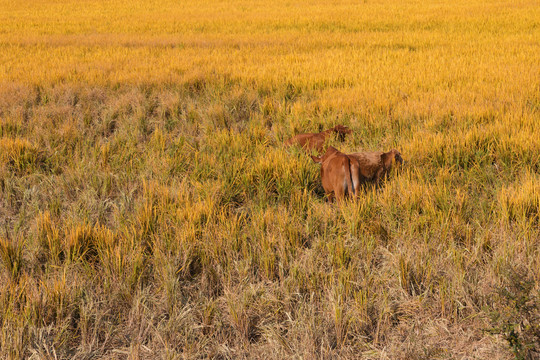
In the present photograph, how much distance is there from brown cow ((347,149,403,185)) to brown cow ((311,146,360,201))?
7 cm

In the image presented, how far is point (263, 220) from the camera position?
2.10 metres

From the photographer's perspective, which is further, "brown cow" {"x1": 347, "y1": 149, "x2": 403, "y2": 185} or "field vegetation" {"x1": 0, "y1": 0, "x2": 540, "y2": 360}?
"brown cow" {"x1": 347, "y1": 149, "x2": 403, "y2": 185}

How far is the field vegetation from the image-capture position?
1444mm

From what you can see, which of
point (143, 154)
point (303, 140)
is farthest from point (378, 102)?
point (143, 154)

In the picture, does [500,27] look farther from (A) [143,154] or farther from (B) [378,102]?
(A) [143,154]

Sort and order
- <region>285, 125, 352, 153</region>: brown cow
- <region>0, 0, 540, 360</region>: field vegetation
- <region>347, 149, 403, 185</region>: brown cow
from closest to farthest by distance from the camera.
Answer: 1. <region>0, 0, 540, 360</region>: field vegetation
2. <region>347, 149, 403, 185</region>: brown cow
3. <region>285, 125, 352, 153</region>: brown cow

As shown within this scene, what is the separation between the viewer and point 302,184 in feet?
8.71

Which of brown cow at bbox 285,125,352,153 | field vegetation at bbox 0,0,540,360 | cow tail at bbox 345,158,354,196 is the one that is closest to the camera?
field vegetation at bbox 0,0,540,360

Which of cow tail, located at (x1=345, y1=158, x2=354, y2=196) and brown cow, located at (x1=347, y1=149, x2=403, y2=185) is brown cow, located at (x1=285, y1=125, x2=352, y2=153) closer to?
brown cow, located at (x1=347, y1=149, x2=403, y2=185)

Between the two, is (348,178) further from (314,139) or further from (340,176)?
(314,139)

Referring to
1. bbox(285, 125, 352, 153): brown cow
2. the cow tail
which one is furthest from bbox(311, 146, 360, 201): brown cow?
bbox(285, 125, 352, 153): brown cow

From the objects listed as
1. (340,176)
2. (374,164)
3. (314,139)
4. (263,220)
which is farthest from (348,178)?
(314,139)

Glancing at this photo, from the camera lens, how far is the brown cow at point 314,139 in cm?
325

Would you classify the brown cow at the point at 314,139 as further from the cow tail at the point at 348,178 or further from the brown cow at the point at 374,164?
the cow tail at the point at 348,178
